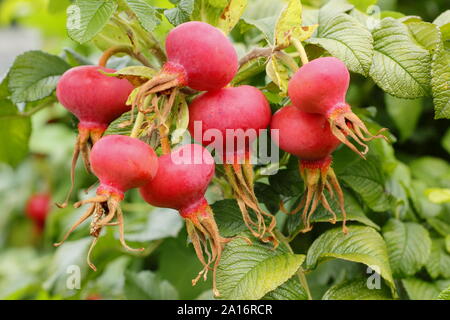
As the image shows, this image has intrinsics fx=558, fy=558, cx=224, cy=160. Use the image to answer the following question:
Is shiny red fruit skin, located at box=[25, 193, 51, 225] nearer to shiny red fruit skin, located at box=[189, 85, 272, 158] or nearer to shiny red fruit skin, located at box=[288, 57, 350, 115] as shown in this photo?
shiny red fruit skin, located at box=[189, 85, 272, 158]

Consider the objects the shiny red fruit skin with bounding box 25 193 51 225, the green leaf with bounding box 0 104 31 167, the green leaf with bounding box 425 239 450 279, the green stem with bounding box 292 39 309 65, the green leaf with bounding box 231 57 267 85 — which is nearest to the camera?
the green stem with bounding box 292 39 309 65

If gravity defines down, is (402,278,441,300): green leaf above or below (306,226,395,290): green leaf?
below

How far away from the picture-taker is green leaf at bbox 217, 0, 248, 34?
0.96m

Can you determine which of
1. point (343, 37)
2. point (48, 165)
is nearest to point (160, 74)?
point (343, 37)

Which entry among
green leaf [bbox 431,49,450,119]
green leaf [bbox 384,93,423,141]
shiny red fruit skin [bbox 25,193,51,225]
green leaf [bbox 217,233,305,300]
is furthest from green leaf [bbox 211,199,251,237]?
shiny red fruit skin [bbox 25,193,51,225]

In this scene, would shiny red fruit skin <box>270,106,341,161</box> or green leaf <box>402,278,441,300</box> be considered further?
green leaf <box>402,278,441,300</box>

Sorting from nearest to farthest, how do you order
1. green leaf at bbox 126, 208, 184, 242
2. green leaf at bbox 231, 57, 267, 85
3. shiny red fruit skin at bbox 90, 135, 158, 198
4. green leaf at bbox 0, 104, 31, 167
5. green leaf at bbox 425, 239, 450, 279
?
shiny red fruit skin at bbox 90, 135, 158, 198, green leaf at bbox 231, 57, 267, 85, green leaf at bbox 425, 239, 450, 279, green leaf at bbox 0, 104, 31, 167, green leaf at bbox 126, 208, 184, 242

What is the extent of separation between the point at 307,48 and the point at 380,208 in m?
0.37

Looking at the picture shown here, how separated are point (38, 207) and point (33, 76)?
1652mm

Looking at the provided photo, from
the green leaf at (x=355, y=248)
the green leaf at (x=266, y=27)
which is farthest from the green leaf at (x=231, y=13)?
the green leaf at (x=355, y=248)

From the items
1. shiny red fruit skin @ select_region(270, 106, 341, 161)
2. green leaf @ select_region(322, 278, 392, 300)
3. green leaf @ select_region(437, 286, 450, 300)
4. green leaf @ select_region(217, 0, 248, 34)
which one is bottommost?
green leaf @ select_region(322, 278, 392, 300)

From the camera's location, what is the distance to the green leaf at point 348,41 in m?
0.90

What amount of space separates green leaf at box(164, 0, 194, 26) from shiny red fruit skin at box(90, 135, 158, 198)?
244 millimetres
